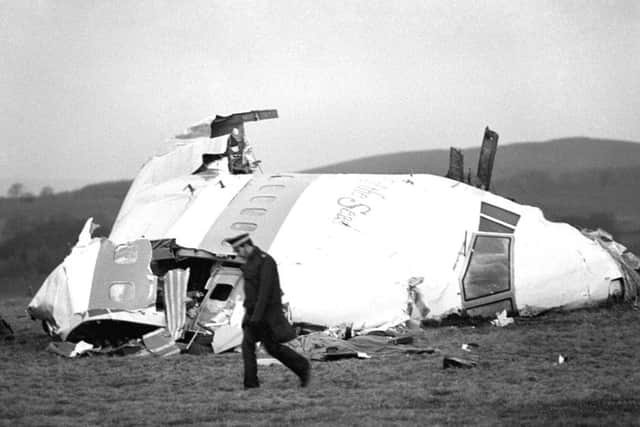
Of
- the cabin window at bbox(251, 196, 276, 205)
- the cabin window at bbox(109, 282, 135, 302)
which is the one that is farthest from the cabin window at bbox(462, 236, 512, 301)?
the cabin window at bbox(109, 282, 135, 302)

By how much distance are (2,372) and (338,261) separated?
6.11 m

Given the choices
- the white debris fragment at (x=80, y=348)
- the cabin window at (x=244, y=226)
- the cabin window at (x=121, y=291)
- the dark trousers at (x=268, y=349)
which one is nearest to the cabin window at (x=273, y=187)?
the cabin window at (x=244, y=226)

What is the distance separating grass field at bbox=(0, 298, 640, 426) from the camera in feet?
45.7

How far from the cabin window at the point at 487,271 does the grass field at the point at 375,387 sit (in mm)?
848

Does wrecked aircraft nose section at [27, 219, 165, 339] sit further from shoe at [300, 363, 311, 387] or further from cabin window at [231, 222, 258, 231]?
shoe at [300, 363, 311, 387]

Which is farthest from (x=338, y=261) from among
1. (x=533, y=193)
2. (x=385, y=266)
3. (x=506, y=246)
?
(x=533, y=193)

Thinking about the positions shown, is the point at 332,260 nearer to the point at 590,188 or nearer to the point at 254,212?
the point at 254,212

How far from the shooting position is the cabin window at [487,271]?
72.8ft

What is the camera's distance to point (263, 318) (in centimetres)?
1584

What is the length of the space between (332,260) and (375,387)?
18.6ft

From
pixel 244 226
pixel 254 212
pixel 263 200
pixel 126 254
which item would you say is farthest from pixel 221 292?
pixel 263 200

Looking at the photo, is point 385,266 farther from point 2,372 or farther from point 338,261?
point 2,372

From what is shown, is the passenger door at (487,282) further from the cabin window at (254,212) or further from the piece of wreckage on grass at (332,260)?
the cabin window at (254,212)

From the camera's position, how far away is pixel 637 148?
3666cm
